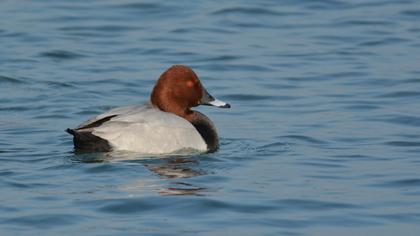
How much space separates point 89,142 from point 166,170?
2.57 feet

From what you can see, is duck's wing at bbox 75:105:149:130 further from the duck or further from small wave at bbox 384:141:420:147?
small wave at bbox 384:141:420:147

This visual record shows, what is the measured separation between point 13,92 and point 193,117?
3.22m

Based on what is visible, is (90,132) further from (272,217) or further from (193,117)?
(272,217)

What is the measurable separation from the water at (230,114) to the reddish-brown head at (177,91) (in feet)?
1.74

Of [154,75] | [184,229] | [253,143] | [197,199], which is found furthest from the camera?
[154,75]

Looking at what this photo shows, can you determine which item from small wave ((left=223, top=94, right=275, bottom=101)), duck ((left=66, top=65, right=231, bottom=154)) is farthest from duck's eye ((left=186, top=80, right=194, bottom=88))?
small wave ((left=223, top=94, right=275, bottom=101))

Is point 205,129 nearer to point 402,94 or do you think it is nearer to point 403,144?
point 403,144

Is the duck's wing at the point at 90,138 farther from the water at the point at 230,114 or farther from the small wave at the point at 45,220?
the small wave at the point at 45,220

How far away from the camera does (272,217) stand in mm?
8344

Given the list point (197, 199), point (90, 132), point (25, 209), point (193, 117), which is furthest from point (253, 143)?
point (25, 209)

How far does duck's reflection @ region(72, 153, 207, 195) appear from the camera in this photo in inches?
358

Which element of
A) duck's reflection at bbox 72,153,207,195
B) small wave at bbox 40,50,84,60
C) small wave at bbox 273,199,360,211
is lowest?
small wave at bbox 40,50,84,60

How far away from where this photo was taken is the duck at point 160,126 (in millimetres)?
10180

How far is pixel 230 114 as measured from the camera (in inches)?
499
